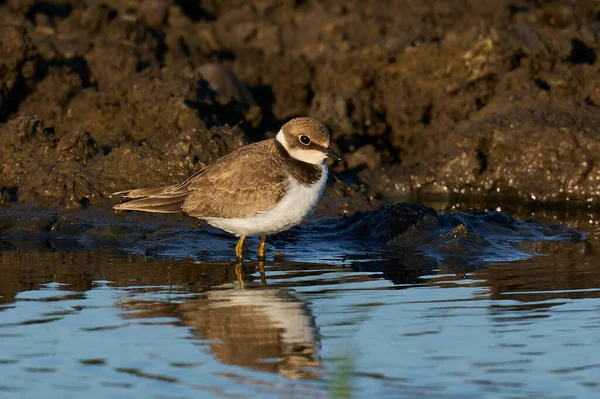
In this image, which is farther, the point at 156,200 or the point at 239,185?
the point at 156,200

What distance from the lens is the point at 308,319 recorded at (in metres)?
8.30

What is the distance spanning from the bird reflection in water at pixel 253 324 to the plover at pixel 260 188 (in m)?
0.95

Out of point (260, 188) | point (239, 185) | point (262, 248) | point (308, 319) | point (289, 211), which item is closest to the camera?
point (308, 319)

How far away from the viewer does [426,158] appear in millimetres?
15266

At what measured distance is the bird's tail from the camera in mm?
11023

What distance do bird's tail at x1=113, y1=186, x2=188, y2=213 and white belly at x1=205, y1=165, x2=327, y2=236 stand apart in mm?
763

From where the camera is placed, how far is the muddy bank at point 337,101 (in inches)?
510

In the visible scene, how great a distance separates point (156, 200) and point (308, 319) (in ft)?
10.7

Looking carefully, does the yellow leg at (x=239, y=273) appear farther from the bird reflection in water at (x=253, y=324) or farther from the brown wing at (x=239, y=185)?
the brown wing at (x=239, y=185)

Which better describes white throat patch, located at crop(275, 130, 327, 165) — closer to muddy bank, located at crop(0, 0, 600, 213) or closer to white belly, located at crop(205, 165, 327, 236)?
white belly, located at crop(205, 165, 327, 236)

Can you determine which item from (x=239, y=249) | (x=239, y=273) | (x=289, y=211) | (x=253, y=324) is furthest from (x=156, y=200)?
(x=253, y=324)

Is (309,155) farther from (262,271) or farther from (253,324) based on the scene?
(253,324)

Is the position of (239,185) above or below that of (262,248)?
above

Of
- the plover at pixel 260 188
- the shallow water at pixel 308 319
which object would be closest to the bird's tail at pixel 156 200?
the plover at pixel 260 188
